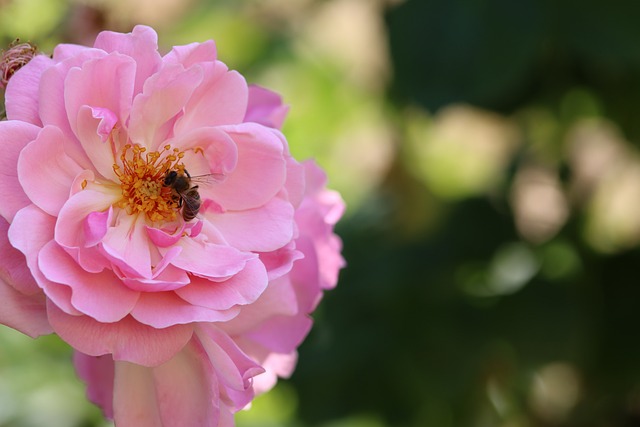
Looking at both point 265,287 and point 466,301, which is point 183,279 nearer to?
point 265,287

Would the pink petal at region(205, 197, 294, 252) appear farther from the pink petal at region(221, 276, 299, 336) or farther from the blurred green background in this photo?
the blurred green background

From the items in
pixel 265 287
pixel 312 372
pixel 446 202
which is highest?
pixel 265 287

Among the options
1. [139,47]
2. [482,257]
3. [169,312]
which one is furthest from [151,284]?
[482,257]

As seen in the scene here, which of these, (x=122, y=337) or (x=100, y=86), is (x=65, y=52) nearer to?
(x=100, y=86)

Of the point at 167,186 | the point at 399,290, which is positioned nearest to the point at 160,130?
the point at 167,186

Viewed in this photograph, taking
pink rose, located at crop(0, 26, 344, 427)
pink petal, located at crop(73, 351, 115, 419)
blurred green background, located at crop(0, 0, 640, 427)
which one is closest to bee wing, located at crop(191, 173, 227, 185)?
pink rose, located at crop(0, 26, 344, 427)

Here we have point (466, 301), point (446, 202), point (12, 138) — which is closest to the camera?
point (12, 138)
